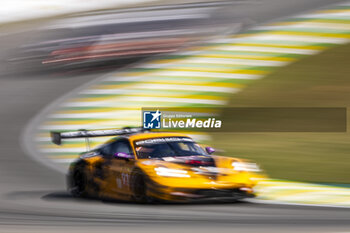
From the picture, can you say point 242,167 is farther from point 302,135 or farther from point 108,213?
point 302,135

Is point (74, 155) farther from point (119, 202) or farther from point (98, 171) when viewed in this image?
point (119, 202)

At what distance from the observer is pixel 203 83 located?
14.2 m

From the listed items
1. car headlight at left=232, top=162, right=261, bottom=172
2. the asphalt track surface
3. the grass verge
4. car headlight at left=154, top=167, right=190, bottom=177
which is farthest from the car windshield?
the grass verge

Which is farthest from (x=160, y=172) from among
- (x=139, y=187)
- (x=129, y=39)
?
(x=129, y=39)

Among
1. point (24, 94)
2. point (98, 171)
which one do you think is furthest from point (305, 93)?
point (24, 94)

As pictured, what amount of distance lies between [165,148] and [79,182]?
5.45 feet

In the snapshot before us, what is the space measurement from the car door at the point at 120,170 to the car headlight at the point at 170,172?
505 mm

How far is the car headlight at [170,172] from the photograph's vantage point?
7.20 meters

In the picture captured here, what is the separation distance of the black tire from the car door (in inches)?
26.0

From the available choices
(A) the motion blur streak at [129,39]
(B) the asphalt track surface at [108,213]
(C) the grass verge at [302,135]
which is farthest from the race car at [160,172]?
(A) the motion blur streak at [129,39]

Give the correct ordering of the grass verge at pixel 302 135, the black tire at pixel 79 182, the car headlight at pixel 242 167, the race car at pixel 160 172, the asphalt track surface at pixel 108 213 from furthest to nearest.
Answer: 1. the grass verge at pixel 302 135
2. the black tire at pixel 79 182
3. the car headlight at pixel 242 167
4. the race car at pixel 160 172
5. the asphalt track surface at pixel 108 213

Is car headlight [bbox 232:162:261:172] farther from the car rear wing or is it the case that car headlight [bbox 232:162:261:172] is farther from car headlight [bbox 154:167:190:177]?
the car rear wing

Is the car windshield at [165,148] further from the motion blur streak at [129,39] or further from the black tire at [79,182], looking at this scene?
the motion blur streak at [129,39]

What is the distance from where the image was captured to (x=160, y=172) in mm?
7227
